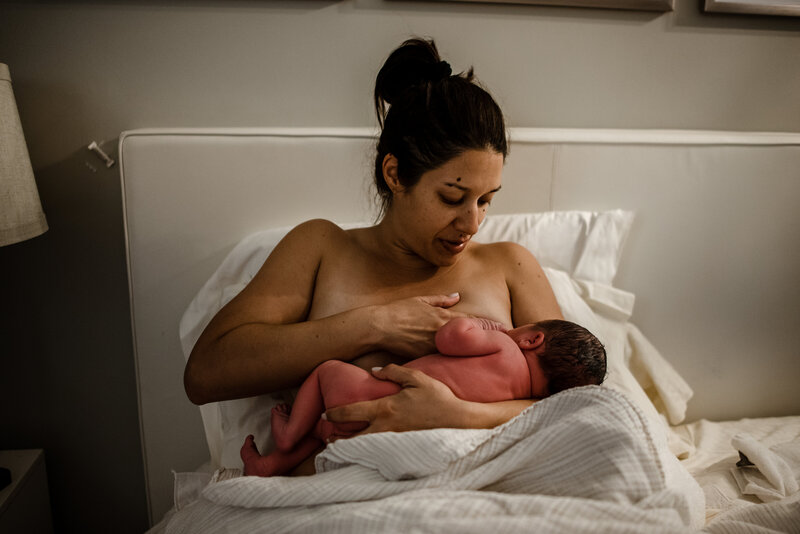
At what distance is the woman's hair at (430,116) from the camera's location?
1132mm

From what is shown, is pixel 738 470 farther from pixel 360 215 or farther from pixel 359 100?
pixel 359 100

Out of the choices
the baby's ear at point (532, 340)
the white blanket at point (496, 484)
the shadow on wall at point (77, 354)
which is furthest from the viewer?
the shadow on wall at point (77, 354)

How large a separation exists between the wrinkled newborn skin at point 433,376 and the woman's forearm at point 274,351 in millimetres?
38

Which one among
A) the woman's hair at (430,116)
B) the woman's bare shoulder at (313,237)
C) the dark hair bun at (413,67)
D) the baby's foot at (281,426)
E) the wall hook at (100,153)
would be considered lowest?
the baby's foot at (281,426)

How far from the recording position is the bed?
0.88 metres

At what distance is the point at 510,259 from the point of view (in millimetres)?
1354

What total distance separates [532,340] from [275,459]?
1.77 feet

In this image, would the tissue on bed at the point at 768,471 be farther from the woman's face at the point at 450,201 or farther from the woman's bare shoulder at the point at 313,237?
the woman's bare shoulder at the point at 313,237

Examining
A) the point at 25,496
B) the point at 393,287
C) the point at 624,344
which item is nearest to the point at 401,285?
the point at 393,287

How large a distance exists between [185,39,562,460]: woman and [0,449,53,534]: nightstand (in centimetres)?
71

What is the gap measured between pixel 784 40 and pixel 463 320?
5.05ft

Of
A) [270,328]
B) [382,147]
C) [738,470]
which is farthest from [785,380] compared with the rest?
[270,328]

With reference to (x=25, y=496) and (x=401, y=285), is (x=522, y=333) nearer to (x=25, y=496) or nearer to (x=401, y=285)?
(x=401, y=285)

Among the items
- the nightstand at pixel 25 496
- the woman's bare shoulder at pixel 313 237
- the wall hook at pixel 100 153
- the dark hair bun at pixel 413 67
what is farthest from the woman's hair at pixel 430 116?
the nightstand at pixel 25 496
